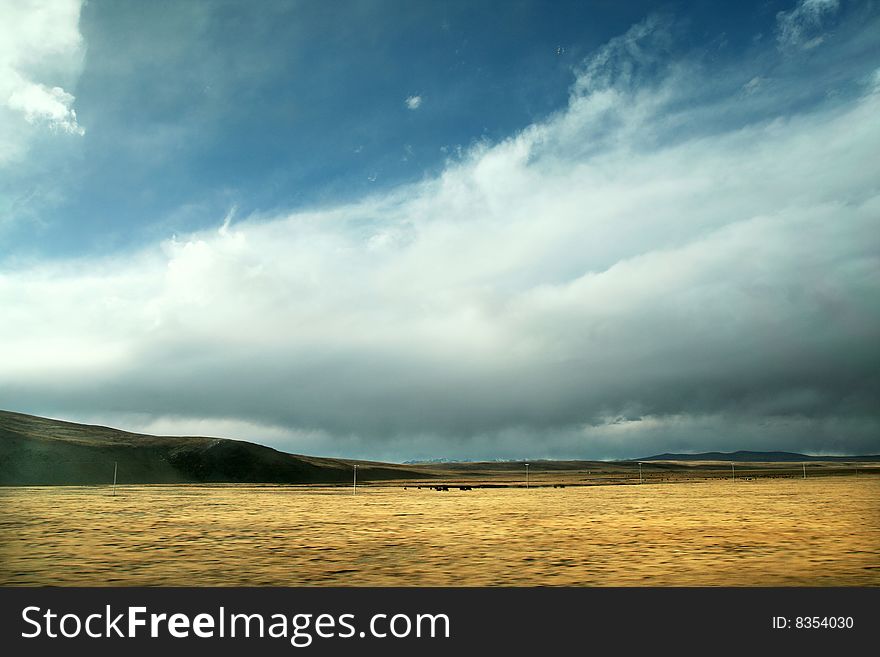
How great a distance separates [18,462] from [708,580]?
122 meters

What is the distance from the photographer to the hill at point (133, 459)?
4200 inches

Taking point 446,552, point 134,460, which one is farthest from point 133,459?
point 446,552

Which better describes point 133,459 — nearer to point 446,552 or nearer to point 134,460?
point 134,460

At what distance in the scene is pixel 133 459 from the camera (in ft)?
411

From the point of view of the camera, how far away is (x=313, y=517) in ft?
A: 86.2

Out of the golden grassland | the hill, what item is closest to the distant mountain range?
the hill

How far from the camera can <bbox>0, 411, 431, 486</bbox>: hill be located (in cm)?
10669

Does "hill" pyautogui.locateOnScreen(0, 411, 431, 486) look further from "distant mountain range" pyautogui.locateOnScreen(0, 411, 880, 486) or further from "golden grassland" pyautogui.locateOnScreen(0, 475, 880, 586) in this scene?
"golden grassland" pyautogui.locateOnScreen(0, 475, 880, 586)

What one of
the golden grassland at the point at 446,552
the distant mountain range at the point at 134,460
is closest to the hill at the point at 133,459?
the distant mountain range at the point at 134,460

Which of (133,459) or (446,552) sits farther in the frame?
(133,459)
